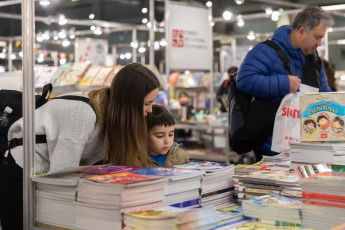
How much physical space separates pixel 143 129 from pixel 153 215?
65 cm

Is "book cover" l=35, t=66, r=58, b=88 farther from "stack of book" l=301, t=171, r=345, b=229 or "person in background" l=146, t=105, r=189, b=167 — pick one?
"stack of book" l=301, t=171, r=345, b=229

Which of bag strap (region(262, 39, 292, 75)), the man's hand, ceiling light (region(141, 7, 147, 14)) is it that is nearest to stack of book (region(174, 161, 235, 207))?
the man's hand

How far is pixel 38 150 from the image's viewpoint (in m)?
1.98

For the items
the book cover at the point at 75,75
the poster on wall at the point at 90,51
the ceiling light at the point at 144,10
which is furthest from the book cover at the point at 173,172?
the ceiling light at the point at 144,10

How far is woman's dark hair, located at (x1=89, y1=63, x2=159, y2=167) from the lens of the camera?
198 cm

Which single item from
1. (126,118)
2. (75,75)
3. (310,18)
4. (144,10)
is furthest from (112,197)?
(144,10)

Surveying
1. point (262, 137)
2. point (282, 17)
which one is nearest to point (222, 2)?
point (282, 17)

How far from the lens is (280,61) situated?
3186 millimetres

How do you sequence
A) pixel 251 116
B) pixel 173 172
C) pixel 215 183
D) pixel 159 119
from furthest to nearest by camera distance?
1. pixel 251 116
2. pixel 159 119
3. pixel 215 183
4. pixel 173 172

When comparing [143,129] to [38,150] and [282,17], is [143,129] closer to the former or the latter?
[38,150]

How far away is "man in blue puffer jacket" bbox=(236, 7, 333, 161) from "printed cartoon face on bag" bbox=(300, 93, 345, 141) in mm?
915

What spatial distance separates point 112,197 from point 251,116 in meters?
1.86

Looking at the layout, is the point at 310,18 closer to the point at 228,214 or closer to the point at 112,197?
the point at 228,214

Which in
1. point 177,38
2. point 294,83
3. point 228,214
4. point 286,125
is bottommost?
point 228,214
